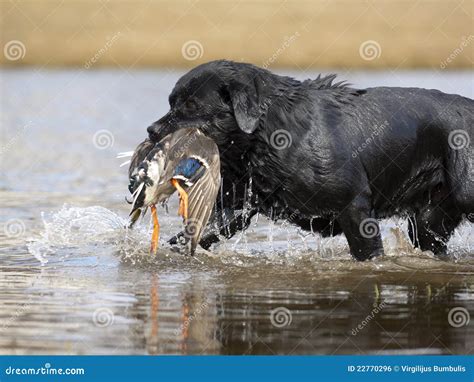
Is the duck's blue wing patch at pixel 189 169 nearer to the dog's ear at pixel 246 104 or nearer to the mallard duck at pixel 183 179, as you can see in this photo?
the mallard duck at pixel 183 179

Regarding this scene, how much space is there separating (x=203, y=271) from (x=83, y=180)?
5.45m

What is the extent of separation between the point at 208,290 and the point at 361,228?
1.32m

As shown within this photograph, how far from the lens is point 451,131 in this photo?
8234 mm

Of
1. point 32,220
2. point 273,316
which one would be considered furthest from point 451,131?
point 32,220

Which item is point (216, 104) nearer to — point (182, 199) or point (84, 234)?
point (182, 199)

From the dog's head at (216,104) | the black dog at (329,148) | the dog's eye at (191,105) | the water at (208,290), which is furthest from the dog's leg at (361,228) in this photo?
the dog's eye at (191,105)

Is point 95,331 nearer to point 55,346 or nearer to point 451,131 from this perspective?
point 55,346

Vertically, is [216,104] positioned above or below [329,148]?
above

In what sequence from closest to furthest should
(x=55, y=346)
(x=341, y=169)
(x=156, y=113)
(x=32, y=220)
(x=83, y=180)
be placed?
1. (x=55, y=346)
2. (x=341, y=169)
3. (x=32, y=220)
4. (x=83, y=180)
5. (x=156, y=113)

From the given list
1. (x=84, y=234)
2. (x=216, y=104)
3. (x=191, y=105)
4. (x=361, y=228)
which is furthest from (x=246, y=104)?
(x=84, y=234)

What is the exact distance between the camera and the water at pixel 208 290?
6051 mm

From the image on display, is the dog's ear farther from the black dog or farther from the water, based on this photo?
the water

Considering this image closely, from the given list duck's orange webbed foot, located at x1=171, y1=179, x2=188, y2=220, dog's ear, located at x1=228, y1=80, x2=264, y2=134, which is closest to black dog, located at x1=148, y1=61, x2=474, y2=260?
dog's ear, located at x1=228, y1=80, x2=264, y2=134

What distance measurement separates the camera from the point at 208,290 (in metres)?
7.36
